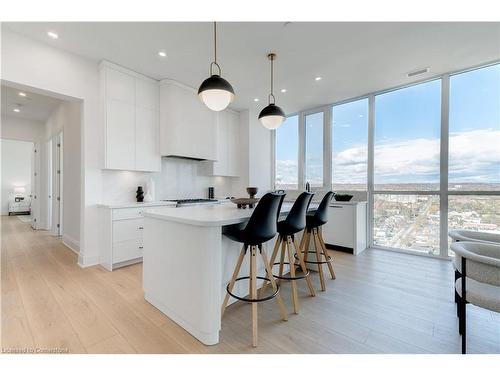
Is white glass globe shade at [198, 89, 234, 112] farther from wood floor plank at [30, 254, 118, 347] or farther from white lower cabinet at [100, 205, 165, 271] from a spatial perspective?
wood floor plank at [30, 254, 118, 347]

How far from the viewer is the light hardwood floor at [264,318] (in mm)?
1598

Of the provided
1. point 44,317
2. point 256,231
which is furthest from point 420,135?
point 44,317

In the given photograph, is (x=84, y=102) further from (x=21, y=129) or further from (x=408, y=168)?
(x=408, y=168)

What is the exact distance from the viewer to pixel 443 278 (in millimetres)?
2820

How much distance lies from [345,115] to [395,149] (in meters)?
1.24

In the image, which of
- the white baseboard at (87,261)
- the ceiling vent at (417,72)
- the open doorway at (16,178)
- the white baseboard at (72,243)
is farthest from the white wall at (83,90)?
the open doorway at (16,178)

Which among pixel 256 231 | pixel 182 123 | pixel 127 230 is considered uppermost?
pixel 182 123

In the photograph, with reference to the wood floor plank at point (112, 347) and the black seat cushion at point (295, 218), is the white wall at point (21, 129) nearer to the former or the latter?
the wood floor plank at point (112, 347)

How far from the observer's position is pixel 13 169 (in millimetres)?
8891

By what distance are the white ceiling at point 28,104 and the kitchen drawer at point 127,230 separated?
3.25 m

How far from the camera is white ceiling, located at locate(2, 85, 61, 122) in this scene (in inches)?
168

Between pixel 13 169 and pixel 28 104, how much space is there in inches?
248

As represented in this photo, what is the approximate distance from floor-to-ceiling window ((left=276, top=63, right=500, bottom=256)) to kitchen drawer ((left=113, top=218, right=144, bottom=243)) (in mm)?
3836
